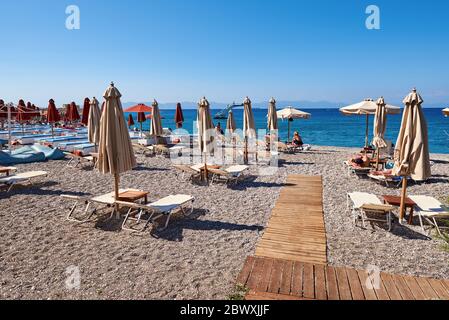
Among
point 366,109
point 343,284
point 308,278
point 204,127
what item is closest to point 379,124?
point 366,109

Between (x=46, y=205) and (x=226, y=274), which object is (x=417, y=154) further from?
(x=46, y=205)

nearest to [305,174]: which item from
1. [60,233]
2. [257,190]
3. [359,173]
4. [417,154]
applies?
[359,173]

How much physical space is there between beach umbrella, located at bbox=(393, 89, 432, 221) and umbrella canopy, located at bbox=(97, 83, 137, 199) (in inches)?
240

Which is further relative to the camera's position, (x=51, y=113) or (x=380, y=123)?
(x=51, y=113)

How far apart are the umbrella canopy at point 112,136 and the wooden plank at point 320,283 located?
450 centimetres

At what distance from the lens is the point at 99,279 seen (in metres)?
4.46

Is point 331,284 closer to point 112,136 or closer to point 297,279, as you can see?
point 297,279

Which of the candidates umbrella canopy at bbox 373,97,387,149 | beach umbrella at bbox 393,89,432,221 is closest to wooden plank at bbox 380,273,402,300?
beach umbrella at bbox 393,89,432,221

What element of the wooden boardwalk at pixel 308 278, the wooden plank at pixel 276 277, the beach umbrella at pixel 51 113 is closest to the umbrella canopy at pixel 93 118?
the beach umbrella at pixel 51 113

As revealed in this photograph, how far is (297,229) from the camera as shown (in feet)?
20.6

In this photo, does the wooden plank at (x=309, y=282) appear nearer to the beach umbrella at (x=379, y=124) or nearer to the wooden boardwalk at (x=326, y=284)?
the wooden boardwalk at (x=326, y=284)

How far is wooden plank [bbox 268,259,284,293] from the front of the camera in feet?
13.6

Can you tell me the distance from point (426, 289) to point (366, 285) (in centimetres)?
81

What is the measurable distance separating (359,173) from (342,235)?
229 inches
